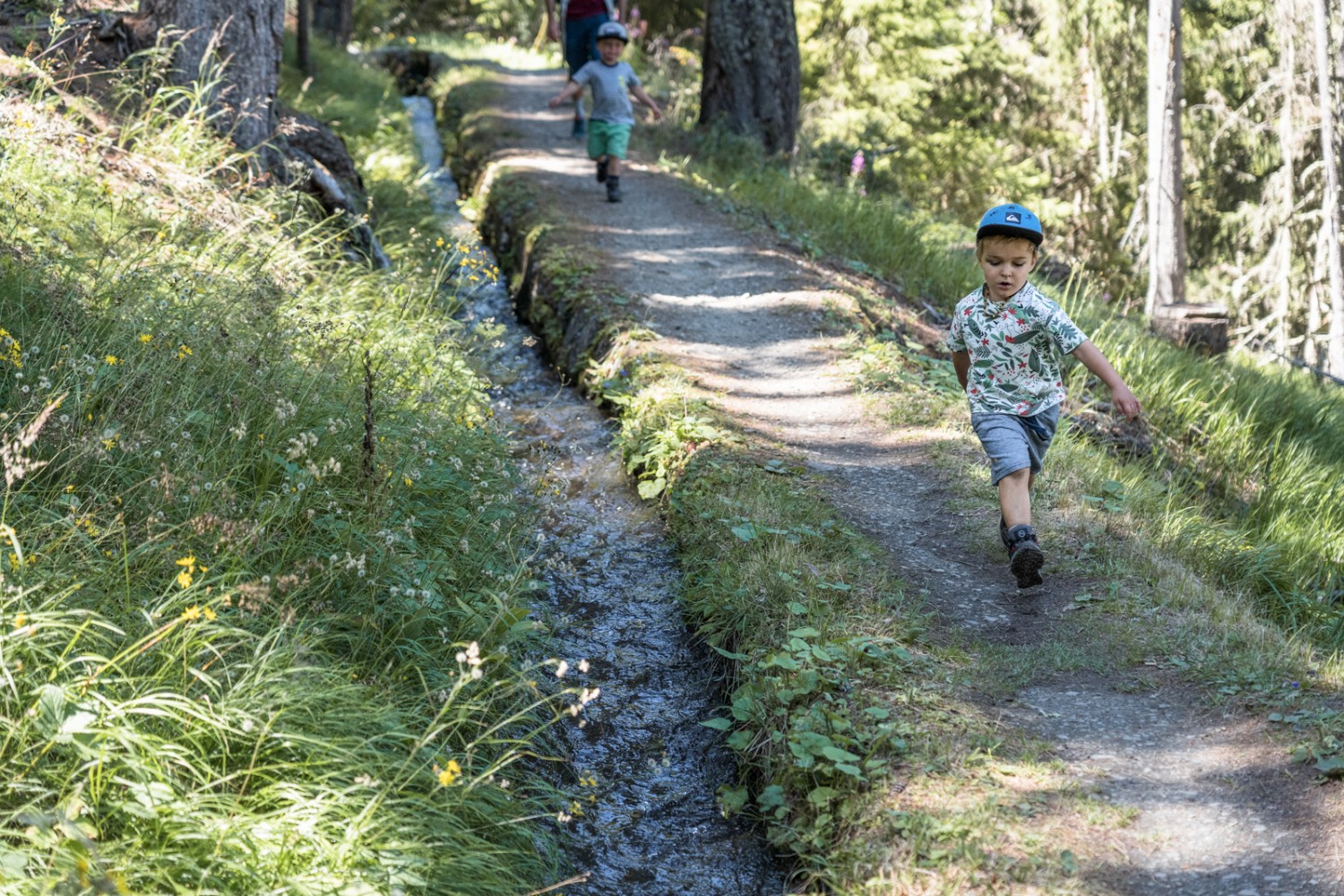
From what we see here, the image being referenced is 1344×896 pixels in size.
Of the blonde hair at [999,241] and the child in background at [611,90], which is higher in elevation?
the child in background at [611,90]

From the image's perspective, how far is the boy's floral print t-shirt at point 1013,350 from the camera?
488cm

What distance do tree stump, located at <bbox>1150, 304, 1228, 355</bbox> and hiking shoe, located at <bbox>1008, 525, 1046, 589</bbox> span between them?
675 cm

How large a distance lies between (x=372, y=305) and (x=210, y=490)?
364cm

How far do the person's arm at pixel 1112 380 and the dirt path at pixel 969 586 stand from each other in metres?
0.92

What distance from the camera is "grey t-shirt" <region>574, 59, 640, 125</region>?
10883 mm

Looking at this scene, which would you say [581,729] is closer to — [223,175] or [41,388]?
[41,388]

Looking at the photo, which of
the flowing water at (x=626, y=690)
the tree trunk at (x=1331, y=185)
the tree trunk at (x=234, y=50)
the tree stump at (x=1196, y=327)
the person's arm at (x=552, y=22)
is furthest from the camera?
the person's arm at (x=552, y=22)

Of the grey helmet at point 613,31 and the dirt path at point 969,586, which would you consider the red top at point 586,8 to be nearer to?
the grey helmet at point 613,31

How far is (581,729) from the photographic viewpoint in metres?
4.34

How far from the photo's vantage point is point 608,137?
11148 millimetres

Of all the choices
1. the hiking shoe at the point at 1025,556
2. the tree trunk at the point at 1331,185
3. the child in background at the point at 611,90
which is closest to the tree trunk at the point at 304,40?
the child in background at the point at 611,90

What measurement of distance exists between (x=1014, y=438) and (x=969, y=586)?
0.68 metres

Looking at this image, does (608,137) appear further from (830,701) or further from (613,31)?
(830,701)

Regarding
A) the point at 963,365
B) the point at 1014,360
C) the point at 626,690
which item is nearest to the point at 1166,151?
the point at 963,365
